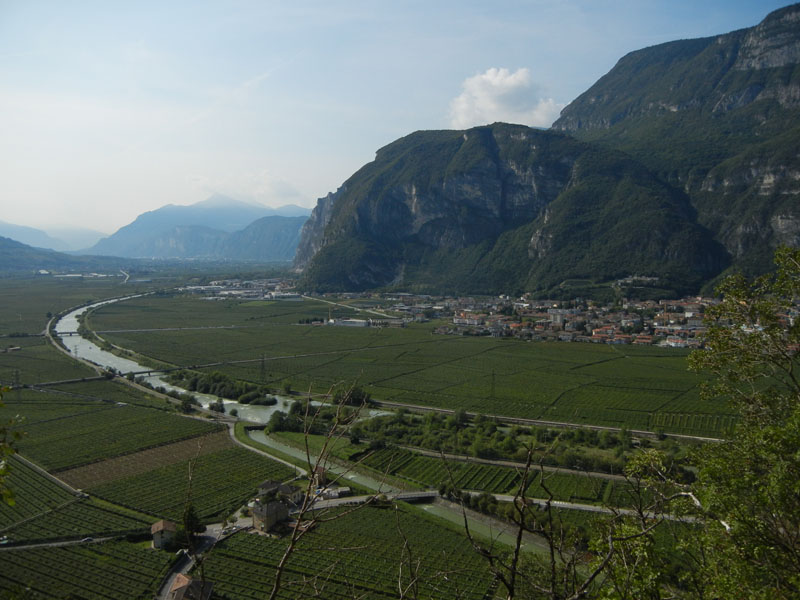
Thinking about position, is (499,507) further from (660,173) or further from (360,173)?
(360,173)

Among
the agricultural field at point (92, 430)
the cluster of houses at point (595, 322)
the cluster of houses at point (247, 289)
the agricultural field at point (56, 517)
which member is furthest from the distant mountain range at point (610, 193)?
the agricultural field at point (56, 517)

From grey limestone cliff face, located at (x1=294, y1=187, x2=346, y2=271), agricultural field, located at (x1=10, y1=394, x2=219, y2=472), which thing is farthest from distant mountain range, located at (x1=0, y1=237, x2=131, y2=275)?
agricultural field, located at (x1=10, y1=394, x2=219, y2=472)

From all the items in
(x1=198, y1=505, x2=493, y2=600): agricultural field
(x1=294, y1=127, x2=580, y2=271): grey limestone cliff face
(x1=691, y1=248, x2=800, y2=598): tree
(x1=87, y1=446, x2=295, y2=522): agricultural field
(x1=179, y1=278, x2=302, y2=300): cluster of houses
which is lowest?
(x1=198, y1=505, x2=493, y2=600): agricultural field

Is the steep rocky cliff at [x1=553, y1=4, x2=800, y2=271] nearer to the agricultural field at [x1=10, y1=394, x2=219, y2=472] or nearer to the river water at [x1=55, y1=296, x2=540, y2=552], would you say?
the river water at [x1=55, y1=296, x2=540, y2=552]

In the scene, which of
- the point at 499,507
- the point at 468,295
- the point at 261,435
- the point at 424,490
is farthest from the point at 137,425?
the point at 468,295

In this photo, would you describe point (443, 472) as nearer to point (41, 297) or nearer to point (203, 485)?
point (203, 485)

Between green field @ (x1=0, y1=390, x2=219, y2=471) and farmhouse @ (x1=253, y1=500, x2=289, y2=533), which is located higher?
green field @ (x1=0, y1=390, x2=219, y2=471)

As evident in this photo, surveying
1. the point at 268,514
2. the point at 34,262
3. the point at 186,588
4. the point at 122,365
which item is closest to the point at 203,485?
the point at 268,514
